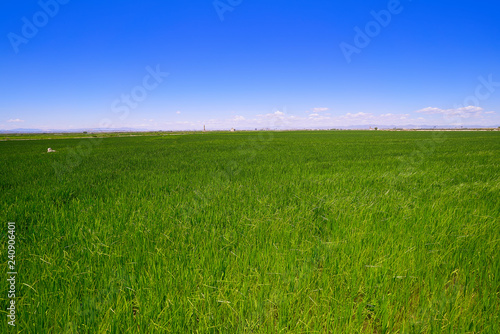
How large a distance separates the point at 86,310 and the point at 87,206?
3.01m

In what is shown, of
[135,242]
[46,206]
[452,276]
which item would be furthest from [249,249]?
[46,206]

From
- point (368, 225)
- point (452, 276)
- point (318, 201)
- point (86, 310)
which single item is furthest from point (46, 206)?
point (452, 276)

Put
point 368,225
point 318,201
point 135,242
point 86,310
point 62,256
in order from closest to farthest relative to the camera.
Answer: point 86,310, point 62,256, point 135,242, point 368,225, point 318,201

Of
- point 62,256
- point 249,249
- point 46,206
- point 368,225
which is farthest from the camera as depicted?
point 46,206

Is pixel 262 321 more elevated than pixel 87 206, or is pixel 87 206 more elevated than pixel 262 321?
pixel 87 206

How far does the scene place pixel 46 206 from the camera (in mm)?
3941

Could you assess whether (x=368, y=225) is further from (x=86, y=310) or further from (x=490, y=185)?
(x=490, y=185)

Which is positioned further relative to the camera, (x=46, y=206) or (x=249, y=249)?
(x=46, y=206)

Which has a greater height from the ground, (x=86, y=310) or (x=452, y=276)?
(x=86, y=310)

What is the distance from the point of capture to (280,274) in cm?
208

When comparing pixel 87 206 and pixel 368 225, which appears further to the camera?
pixel 87 206

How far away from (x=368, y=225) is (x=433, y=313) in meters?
1.58

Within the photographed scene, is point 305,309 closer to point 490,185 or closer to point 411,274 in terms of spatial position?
point 411,274

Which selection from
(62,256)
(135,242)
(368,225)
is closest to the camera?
(62,256)
